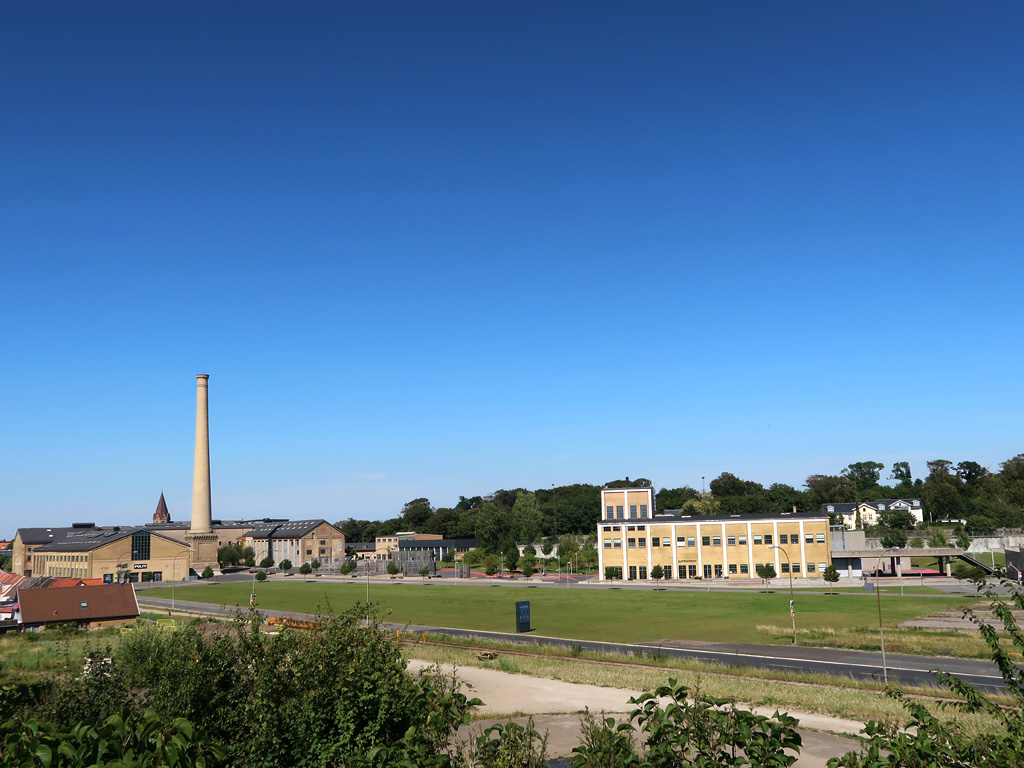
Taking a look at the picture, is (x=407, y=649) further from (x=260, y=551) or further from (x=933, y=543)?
(x=260, y=551)

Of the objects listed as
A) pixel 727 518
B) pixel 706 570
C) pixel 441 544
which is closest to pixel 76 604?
pixel 706 570

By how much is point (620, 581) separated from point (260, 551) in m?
105

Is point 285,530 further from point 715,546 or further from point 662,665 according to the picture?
point 662,665

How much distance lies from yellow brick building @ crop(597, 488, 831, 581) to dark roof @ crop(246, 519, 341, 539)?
282ft

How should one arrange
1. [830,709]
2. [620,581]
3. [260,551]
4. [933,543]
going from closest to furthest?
[830,709] → [620,581] → [933,543] → [260,551]

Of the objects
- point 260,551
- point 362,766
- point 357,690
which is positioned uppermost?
point 362,766

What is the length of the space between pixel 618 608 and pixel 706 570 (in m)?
38.1

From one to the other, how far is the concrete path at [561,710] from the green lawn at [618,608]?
2085 cm

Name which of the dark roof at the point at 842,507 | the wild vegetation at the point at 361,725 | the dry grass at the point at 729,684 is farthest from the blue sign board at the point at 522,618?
the dark roof at the point at 842,507

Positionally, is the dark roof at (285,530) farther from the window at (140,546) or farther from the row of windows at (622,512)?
the row of windows at (622,512)

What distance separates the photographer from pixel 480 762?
813cm

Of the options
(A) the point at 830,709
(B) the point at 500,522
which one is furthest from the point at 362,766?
(B) the point at 500,522

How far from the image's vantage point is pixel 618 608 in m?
79.1

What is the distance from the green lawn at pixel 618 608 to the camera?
6166cm
